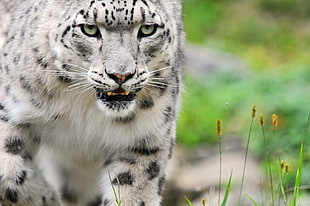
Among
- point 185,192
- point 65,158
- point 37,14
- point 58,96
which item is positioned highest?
point 37,14

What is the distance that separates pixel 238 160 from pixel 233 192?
1173 millimetres

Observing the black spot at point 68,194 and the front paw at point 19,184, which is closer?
the front paw at point 19,184

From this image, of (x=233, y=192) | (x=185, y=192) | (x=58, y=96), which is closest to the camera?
(x=58, y=96)

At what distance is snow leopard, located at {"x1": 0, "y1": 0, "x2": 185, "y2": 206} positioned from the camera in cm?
538

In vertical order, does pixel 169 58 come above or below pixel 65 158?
above

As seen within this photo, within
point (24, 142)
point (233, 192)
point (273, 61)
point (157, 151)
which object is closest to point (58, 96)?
point (24, 142)

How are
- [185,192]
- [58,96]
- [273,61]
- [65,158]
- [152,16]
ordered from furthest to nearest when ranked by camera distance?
Answer: 1. [273,61]
2. [185,192]
3. [65,158]
4. [58,96]
5. [152,16]

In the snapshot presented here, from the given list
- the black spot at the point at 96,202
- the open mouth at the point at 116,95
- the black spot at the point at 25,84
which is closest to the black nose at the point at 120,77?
the open mouth at the point at 116,95

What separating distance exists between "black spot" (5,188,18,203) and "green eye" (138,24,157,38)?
170cm

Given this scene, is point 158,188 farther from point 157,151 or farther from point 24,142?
point 24,142

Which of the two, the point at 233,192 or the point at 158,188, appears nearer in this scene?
the point at 158,188

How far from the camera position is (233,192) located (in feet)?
27.8

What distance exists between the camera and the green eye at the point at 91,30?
5387mm

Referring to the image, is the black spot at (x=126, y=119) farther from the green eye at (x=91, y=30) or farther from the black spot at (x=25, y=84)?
the green eye at (x=91, y=30)
